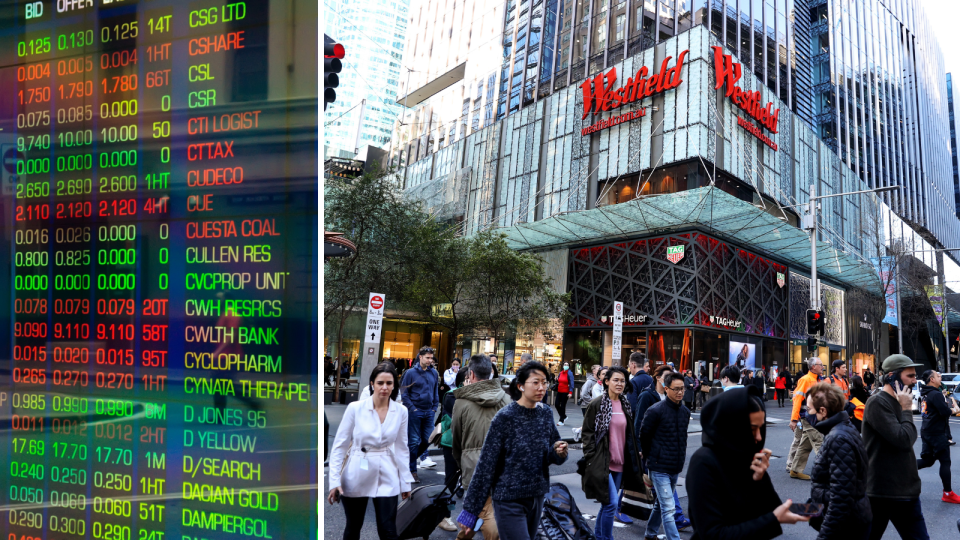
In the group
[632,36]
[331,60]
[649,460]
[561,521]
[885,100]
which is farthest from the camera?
[885,100]

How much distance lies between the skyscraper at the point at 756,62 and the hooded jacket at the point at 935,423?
27.2 metres

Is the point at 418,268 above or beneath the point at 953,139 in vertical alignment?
beneath

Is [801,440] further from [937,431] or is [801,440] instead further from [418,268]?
[418,268]

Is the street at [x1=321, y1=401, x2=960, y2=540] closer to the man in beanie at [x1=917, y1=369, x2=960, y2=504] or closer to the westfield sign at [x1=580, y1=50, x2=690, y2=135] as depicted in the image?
the man in beanie at [x1=917, y1=369, x2=960, y2=504]

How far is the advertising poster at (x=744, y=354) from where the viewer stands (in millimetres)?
30531

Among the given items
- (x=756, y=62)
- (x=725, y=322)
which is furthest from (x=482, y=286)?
(x=756, y=62)

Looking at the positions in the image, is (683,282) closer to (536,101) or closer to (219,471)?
(536,101)

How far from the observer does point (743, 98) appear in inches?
1202

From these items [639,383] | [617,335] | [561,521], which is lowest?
[561,521]

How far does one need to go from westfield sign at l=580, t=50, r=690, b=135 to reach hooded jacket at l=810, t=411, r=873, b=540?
27.7 m

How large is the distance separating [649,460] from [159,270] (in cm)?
522

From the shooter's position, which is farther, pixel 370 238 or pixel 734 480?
pixel 370 238

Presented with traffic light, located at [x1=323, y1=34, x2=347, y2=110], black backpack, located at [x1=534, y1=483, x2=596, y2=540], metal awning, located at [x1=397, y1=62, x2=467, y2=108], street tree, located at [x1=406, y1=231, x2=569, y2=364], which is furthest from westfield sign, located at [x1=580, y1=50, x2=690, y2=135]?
traffic light, located at [x1=323, y1=34, x2=347, y2=110]

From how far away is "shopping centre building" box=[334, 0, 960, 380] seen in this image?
2912 centimetres
